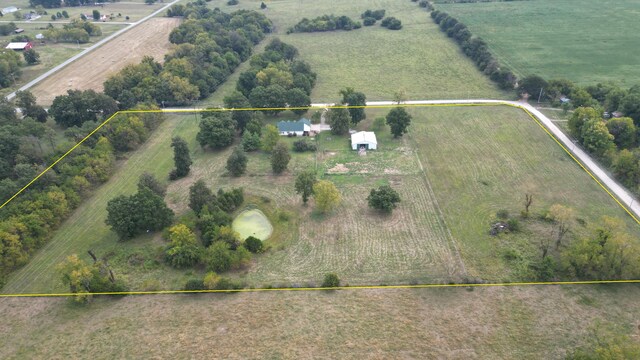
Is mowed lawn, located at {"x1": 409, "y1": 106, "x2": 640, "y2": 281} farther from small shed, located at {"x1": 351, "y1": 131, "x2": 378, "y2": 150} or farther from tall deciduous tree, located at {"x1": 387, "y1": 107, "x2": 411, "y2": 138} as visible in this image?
small shed, located at {"x1": 351, "y1": 131, "x2": 378, "y2": 150}

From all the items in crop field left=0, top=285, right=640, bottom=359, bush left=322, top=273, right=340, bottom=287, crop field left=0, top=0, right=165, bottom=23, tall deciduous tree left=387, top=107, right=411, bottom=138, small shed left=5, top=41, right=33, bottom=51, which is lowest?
crop field left=0, top=285, right=640, bottom=359

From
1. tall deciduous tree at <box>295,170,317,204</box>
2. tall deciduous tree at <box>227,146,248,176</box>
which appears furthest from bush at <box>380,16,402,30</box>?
tall deciduous tree at <box>295,170,317,204</box>

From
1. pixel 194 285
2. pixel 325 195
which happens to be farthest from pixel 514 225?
pixel 194 285

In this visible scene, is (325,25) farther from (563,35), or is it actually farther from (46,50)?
(46,50)

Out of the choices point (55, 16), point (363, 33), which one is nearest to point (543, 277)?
point (363, 33)

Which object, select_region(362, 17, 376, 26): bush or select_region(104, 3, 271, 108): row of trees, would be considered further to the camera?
select_region(362, 17, 376, 26): bush

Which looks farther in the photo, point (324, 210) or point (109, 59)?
point (109, 59)
